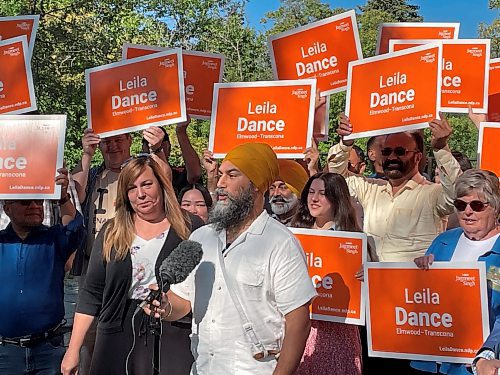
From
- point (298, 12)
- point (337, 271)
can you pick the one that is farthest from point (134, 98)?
point (298, 12)

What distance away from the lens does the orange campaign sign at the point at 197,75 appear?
8.02m

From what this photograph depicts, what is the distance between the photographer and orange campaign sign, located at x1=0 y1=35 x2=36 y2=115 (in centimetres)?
706

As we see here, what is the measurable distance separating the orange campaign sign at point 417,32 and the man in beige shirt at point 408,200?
2.07 meters

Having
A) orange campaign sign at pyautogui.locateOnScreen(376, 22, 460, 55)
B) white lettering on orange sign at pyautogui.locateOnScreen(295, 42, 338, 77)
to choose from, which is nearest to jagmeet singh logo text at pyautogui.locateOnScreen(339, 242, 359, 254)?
white lettering on orange sign at pyautogui.locateOnScreen(295, 42, 338, 77)

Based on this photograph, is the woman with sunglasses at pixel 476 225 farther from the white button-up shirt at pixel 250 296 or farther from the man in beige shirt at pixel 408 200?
the white button-up shirt at pixel 250 296

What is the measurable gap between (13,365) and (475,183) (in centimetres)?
332

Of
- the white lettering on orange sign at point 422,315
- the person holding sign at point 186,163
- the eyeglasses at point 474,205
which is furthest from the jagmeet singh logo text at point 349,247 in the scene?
the person holding sign at point 186,163

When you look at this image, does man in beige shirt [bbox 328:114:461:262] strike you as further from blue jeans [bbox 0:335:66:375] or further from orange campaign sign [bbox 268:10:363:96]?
blue jeans [bbox 0:335:66:375]

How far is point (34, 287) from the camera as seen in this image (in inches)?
235

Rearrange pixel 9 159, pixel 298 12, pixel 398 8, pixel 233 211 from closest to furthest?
pixel 233 211 < pixel 9 159 < pixel 298 12 < pixel 398 8

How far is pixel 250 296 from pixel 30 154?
279 cm

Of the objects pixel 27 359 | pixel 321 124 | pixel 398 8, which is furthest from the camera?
pixel 398 8

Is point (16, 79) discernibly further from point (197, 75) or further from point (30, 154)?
point (197, 75)

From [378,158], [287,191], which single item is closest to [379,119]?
[378,158]
